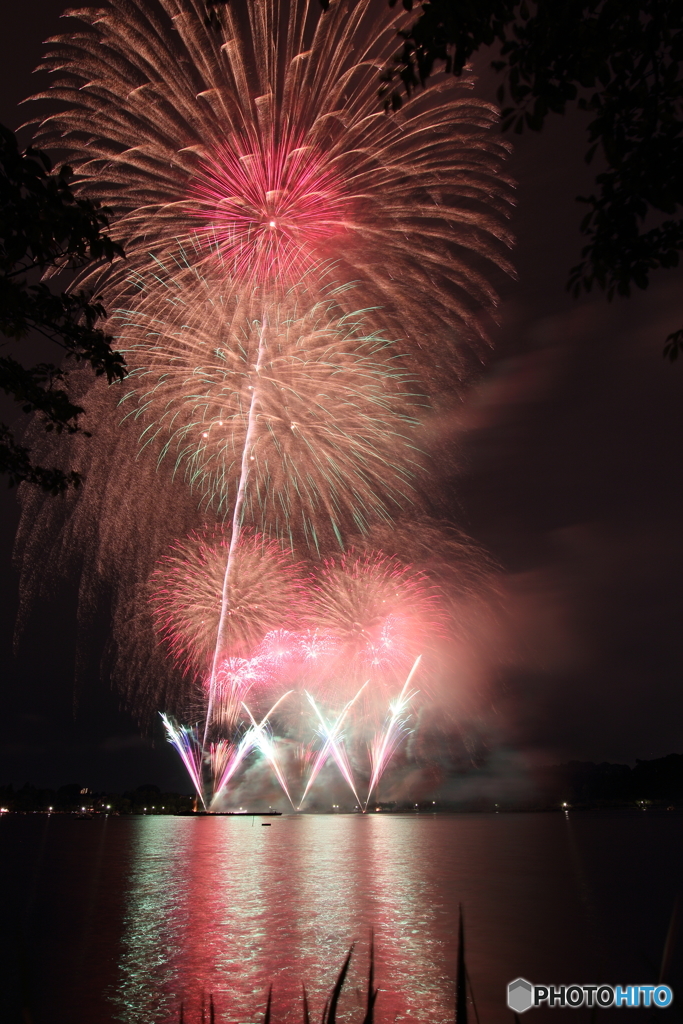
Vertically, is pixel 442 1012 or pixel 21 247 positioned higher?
pixel 21 247

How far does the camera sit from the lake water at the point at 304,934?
12969mm

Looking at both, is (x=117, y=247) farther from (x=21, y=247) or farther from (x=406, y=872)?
(x=406, y=872)

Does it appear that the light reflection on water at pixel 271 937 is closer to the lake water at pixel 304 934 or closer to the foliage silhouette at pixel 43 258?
the lake water at pixel 304 934

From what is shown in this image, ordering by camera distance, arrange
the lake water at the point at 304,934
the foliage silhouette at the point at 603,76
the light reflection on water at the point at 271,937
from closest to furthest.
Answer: the foliage silhouette at the point at 603,76, the lake water at the point at 304,934, the light reflection on water at the point at 271,937

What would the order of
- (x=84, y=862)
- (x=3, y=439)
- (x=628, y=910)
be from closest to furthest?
(x=3, y=439), (x=628, y=910), (x=84, y=862)

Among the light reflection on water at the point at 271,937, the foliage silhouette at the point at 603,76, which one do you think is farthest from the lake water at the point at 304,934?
the foliage silhouette at the point at 603,76

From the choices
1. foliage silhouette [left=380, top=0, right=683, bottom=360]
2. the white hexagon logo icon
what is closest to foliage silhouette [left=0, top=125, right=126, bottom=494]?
foliage silhouette [left=380, top=0, right=683, bottom=360]

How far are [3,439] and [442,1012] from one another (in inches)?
481

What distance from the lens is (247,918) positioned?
21.6 metres

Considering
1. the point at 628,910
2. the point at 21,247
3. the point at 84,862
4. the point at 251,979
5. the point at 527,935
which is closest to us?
the point at 21,247

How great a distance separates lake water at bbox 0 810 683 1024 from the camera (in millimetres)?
12969

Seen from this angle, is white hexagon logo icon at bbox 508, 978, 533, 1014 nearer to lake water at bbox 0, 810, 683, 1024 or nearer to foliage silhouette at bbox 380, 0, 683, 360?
lake water at bbox 0, 810, 683, 1024

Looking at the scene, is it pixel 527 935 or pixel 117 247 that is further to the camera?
pixel 527 935

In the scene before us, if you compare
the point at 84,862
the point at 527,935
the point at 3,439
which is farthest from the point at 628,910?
the point at 84,862
